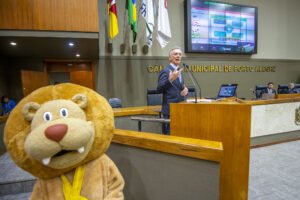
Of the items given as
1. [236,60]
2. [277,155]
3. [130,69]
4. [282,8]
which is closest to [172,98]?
[277,155]

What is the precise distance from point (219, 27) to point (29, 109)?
6.66 metres

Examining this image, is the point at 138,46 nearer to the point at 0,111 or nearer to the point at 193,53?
the point at 193,53

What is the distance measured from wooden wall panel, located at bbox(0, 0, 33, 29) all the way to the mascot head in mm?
3179

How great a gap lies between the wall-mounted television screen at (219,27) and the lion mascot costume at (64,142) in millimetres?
5497

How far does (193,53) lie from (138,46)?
6.48 feet

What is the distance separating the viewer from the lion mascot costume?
0.63 metres

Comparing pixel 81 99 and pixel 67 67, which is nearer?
pixel 81 99

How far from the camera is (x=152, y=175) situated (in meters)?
1.10

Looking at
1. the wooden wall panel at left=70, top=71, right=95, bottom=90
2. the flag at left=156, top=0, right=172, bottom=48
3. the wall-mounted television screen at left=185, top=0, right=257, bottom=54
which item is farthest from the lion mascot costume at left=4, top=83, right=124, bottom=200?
the wall-mounted television screen at left=185, top=0, right=257, bottom=54

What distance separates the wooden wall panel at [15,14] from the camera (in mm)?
3008

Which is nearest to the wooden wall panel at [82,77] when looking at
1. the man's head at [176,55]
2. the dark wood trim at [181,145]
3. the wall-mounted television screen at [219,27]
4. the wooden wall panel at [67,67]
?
the wooden wall panel at [67,67]

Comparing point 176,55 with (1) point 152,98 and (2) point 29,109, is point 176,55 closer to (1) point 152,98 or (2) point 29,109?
Answer: (2) point 29,109

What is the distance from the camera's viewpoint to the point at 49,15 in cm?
312

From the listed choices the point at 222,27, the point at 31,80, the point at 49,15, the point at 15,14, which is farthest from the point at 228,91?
the point at 31,80
